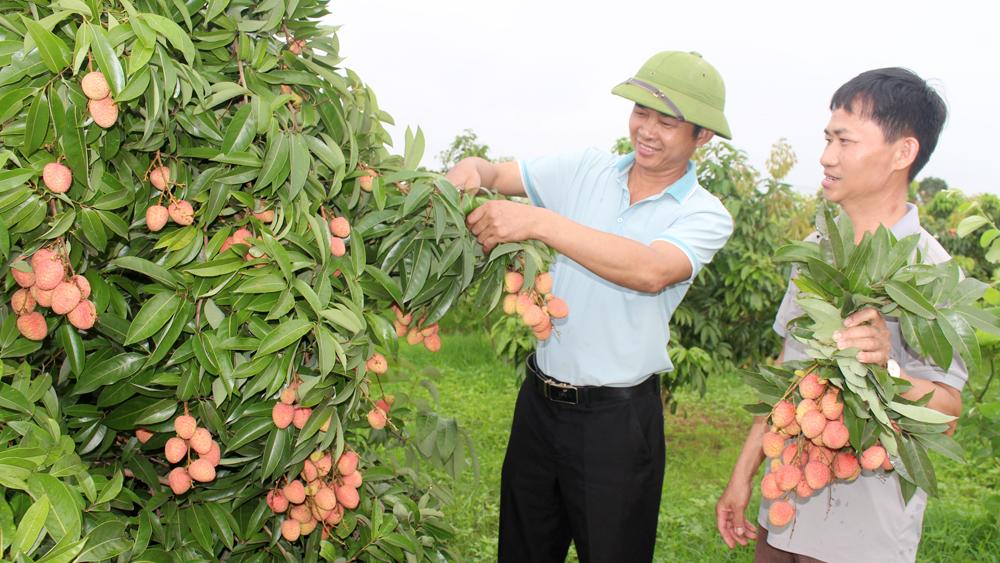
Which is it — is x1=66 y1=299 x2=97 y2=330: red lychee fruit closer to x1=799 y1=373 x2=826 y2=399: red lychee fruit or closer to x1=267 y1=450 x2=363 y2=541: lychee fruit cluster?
x1=267 y1=450 x2=363 y2=541: lychee fruit cluster

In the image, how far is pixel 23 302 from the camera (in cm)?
126

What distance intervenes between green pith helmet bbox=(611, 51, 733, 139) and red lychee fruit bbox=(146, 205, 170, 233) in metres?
1.35

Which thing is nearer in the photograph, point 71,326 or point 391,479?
point 71,326

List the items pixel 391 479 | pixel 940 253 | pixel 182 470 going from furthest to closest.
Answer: pixel 391 479
pixel 940 253
pixel 182 470

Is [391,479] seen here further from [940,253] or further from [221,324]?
[940,253]

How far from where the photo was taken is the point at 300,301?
4.25ft

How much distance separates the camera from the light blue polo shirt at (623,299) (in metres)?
2.25

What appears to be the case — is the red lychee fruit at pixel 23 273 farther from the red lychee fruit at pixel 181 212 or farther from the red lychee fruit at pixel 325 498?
the red lychee fruit at pixel 325 498

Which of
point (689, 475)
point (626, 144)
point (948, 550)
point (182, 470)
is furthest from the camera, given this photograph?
point (626, 144)

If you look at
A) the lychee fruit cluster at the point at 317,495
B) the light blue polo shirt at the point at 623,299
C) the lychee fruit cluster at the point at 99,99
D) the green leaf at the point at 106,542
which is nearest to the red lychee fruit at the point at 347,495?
the lychee fruit cluster at the point at 317,495

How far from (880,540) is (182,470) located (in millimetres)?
1445

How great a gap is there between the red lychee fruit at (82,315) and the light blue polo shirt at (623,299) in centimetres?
132

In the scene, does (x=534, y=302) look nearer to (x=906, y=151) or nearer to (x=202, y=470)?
(x=202, y=470)

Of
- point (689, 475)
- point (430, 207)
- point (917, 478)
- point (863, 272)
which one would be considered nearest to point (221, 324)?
point (430, 207)
